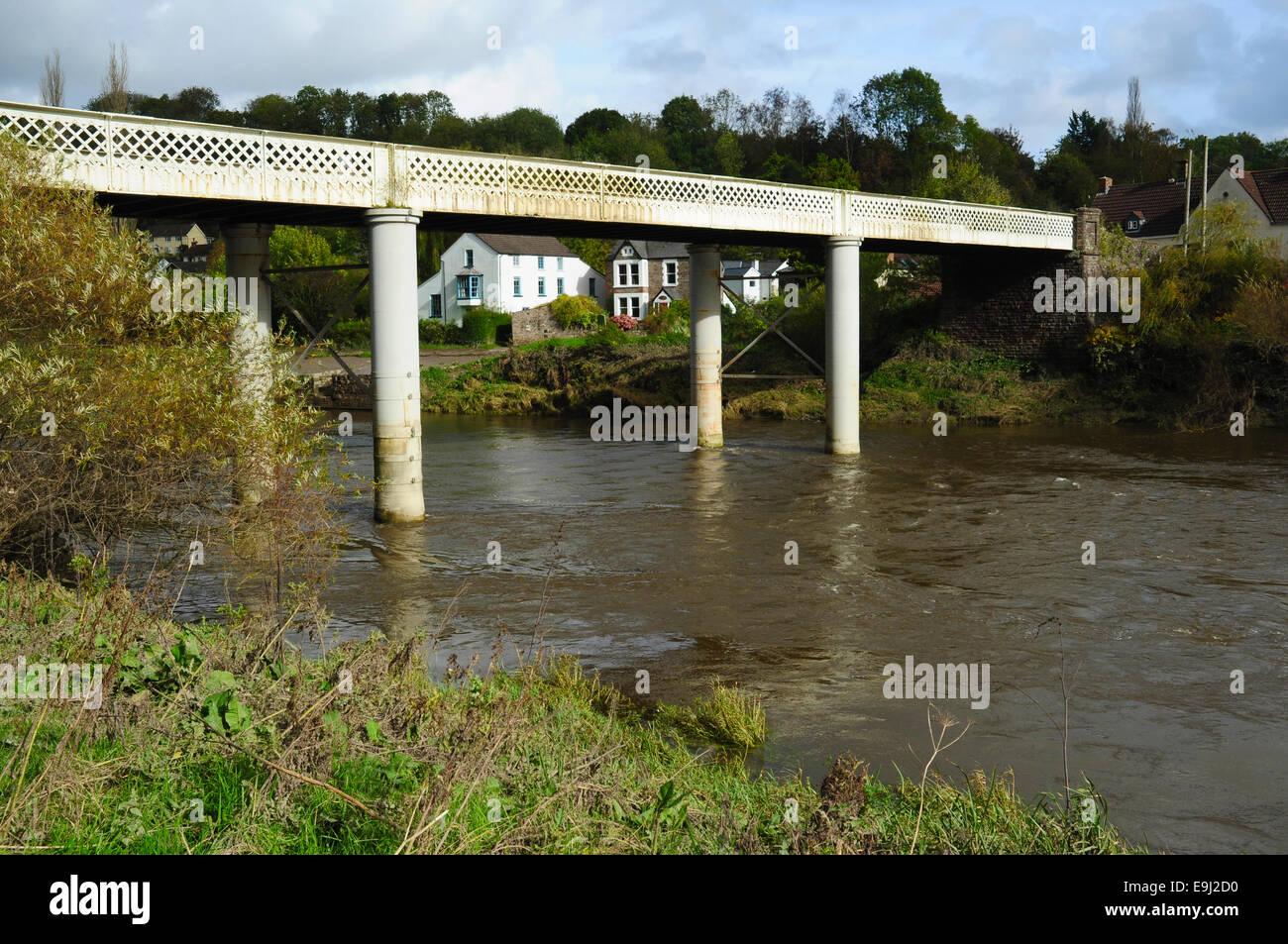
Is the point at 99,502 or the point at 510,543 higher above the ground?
the point at 99,502

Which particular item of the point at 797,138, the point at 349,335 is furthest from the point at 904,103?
the point at 349,335

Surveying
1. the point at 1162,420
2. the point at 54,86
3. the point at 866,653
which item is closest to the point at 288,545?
the point at 866,653

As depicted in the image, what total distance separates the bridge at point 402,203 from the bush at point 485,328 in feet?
127

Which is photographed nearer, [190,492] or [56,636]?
[56,636]

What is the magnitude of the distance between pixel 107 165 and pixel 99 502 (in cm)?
623

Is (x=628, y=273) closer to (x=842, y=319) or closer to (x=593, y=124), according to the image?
(x=593, y=124)

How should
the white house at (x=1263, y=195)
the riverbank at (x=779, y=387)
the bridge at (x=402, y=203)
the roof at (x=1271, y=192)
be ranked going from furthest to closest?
1. the roof at (x=1271, y=192)
2. the white house at (x=1263, y=195)
3. the riverbank at (x=779, y=387)
4. the bridge at (x=402, y=203)

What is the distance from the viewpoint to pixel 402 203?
18203 mm

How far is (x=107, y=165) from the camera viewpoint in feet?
49.5

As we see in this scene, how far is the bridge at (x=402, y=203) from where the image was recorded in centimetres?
1545

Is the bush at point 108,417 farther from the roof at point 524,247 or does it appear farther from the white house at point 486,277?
the white house at point 486,277

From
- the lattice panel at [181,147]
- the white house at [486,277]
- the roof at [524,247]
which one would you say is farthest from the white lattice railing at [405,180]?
the white house at [486,277]
